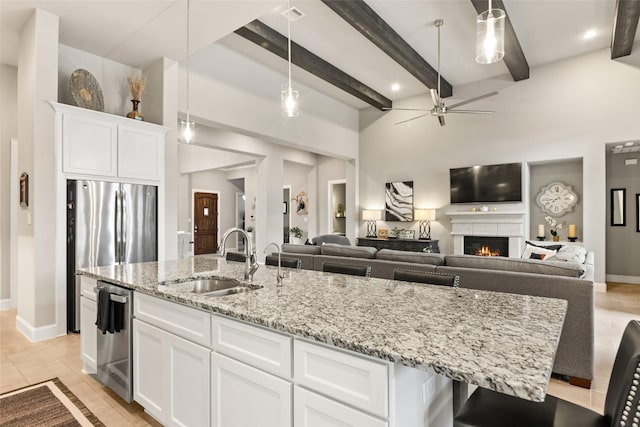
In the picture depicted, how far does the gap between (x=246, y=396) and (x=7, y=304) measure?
16.7ft

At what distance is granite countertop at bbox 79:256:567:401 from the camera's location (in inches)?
37.0

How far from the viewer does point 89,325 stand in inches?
102

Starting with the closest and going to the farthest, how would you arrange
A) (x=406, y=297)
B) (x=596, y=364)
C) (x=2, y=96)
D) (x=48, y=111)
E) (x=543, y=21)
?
(x=406, y=297), (x=596, y=364), (x=48, y=111), (x=2, y=96), (x=543, y=21)

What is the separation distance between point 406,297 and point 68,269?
12.1 ft

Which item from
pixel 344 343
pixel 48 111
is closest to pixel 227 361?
pixel 344 343

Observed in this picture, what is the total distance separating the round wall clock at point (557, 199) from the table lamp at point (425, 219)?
211 centimetres

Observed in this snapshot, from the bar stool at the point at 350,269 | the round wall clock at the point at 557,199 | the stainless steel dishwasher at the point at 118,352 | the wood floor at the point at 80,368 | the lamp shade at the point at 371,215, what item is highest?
the round wall clock at the point at 557,199

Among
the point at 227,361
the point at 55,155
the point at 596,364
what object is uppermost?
the point at 55,155

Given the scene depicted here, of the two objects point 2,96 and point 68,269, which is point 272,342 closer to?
point 68,269

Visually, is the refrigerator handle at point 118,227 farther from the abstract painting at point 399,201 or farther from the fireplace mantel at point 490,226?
the fireplace mantel at point 490,226

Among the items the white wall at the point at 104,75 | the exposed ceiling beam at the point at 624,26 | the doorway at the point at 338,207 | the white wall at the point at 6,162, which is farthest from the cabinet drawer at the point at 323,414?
the doorway at the point at 338,207

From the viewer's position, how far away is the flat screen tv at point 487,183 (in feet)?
22.7

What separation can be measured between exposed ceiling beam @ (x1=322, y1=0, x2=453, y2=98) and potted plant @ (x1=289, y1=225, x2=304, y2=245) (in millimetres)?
5546

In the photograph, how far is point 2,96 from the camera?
453cm
